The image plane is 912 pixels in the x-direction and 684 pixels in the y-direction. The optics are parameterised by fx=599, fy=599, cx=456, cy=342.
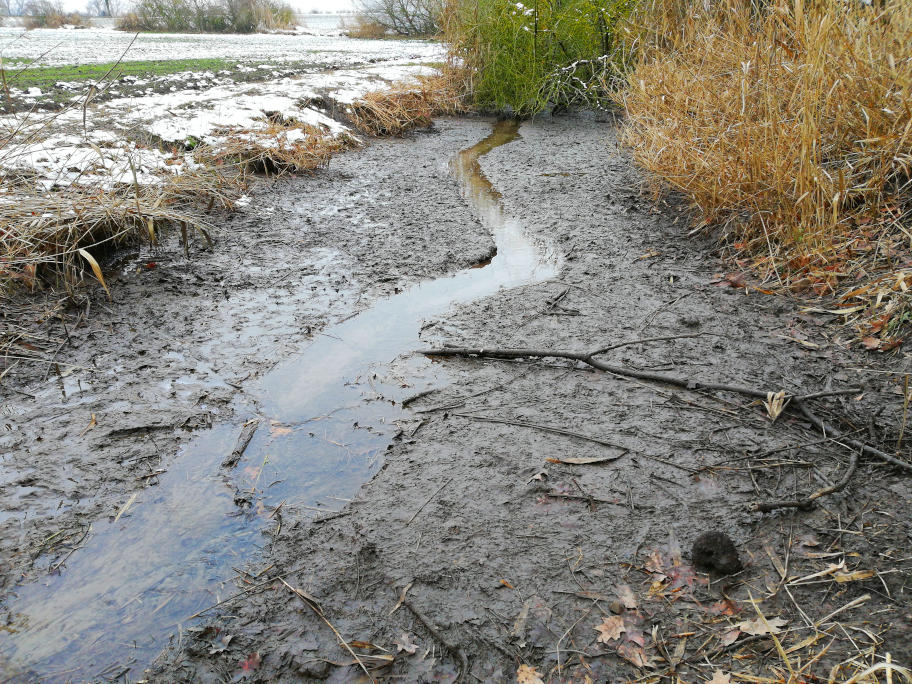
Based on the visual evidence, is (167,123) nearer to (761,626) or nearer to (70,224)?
(70,224)

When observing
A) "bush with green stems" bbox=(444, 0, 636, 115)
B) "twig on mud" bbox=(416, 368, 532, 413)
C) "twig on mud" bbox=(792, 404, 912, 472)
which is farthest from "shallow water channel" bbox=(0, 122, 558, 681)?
"bush with green stems" bbox=(444, 0, 636, 115)

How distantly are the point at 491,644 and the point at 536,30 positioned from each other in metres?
8.48

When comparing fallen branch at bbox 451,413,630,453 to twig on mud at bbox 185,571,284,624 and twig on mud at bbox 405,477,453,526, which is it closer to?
twig on mud at bbox 405,477,453,526

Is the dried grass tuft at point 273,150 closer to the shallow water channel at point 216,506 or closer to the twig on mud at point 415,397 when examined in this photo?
the shallow water channel at point 216,506

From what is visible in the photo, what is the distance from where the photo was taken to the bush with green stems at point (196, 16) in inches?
875

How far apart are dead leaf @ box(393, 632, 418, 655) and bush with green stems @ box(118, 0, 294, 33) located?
85.6 ft

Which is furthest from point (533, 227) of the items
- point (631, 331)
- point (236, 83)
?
point (236, 83)

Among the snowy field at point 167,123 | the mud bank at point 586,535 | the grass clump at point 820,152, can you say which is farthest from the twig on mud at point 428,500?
the snowy field at point 167,123

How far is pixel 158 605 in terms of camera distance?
1.64 metres

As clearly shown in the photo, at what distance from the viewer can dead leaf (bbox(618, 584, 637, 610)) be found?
1585mm

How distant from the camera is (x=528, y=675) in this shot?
4.70 feet

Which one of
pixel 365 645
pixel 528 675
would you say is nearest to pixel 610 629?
pixel 528 675

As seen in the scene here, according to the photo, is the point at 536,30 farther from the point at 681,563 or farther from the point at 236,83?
the point at 681,563

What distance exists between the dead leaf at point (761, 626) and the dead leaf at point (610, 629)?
11.2 inches
